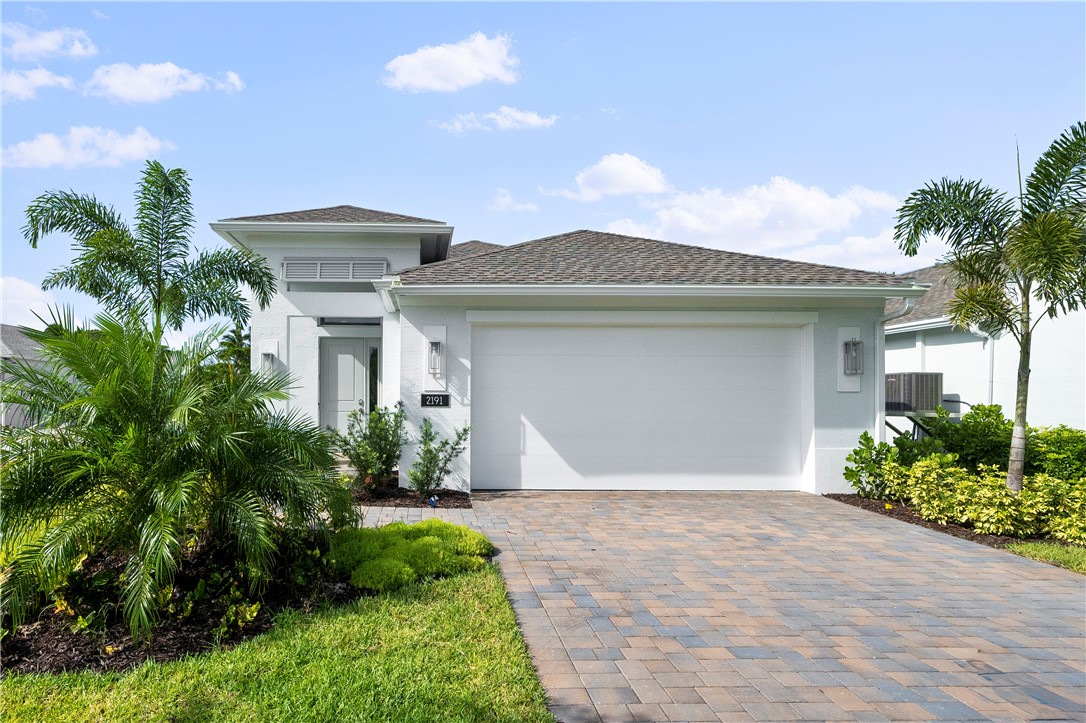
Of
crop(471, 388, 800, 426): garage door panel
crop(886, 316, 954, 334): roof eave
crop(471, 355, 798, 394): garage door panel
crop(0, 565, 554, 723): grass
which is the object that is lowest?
crop(0, 565, 554, 723): grass

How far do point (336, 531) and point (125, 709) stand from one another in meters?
2.51

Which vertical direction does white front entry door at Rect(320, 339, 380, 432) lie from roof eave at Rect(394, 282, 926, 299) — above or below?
below

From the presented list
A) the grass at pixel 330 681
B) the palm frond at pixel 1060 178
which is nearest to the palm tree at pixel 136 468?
the grass at pixel 330 681

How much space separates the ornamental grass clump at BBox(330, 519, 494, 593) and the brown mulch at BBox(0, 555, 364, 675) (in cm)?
78

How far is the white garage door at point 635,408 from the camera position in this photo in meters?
9.96

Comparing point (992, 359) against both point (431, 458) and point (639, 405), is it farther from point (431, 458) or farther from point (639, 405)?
point (431, 458)

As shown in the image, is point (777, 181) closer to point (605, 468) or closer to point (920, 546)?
point (605, 468)

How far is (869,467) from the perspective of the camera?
9.41 m

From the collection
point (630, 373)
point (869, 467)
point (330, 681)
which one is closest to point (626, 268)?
point (630, 373)

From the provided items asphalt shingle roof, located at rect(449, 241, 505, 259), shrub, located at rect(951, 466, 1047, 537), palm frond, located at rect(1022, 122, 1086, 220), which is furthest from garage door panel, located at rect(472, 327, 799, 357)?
asphalt shingle roof, located at rect(449, 241, 505, 259)

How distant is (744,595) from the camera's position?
509cm

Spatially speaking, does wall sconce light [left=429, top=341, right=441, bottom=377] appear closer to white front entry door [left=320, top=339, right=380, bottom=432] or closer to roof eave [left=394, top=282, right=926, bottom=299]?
roof eave [left=394, top=282, right=926, bottom=299]

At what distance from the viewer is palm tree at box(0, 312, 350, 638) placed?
402cm

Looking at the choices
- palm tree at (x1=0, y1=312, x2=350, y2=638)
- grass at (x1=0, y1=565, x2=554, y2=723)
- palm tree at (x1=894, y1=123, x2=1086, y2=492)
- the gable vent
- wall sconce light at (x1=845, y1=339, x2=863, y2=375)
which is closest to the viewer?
grass at (x1=0, y1=565, x2=554, y2=723)
